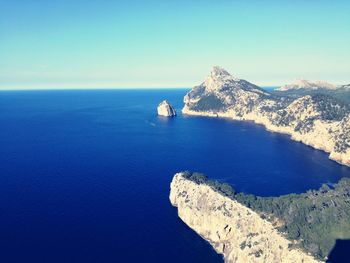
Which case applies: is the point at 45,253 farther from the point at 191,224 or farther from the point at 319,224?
the point at 319,224

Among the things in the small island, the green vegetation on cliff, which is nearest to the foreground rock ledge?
the small island

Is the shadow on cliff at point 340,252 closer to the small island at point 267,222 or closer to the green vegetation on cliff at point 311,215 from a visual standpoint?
the green vegetation on cliff at point 311,215

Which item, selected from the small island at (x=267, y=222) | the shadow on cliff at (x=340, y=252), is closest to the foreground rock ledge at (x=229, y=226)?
the small island at (x=267, y=222)

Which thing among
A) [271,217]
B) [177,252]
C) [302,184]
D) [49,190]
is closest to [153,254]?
[177,252]

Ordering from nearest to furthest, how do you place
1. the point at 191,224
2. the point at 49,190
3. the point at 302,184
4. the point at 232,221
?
the point at 232,221 < the point at 191,224 < the point at 49,190 < the point at 302,184

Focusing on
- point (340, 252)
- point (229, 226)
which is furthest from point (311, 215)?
point (229, 226)

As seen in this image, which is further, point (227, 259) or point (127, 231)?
point (127, 231)
